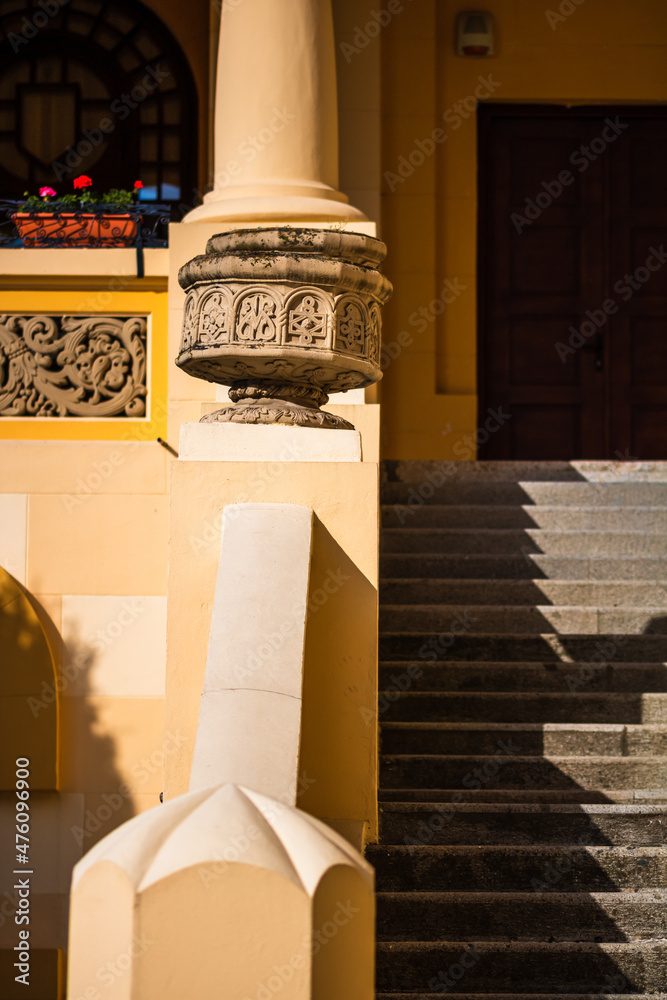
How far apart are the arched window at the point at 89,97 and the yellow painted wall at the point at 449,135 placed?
156 centimetres

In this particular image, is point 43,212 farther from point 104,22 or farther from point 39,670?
point 104,22

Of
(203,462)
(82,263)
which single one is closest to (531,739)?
(203,462)

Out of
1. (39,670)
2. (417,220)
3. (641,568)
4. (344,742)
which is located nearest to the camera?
(344,742)

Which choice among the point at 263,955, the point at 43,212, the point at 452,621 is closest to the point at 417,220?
the point at 43,212

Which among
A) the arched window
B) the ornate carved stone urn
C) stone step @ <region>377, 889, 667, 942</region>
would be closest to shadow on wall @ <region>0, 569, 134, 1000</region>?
stone step @ <region>377, 889, 667, 942</region>

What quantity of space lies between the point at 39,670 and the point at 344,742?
2088mm

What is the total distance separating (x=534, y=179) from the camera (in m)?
9.16

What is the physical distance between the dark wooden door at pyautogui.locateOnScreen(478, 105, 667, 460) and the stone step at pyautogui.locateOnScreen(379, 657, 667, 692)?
4.17 m

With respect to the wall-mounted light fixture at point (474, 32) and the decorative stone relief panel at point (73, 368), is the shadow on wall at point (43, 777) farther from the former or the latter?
the wall-mounted light fixture at point (474, 32)

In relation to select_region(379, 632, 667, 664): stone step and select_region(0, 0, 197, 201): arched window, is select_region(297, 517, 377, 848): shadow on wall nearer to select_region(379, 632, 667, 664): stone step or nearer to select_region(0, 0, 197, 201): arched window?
select_region(379, 632, 667, 664): stone step

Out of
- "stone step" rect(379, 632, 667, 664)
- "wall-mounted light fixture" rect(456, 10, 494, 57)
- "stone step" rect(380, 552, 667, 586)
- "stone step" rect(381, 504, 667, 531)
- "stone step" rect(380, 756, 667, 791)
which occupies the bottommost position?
"stone step" rect(380, 756, 667, 791)

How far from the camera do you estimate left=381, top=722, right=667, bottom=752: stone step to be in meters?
4.64

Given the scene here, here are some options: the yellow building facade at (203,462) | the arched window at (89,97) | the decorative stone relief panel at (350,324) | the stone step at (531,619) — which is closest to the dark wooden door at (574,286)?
the yellow building facade at (203,462)

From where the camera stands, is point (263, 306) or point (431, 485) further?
point (431, 485)
